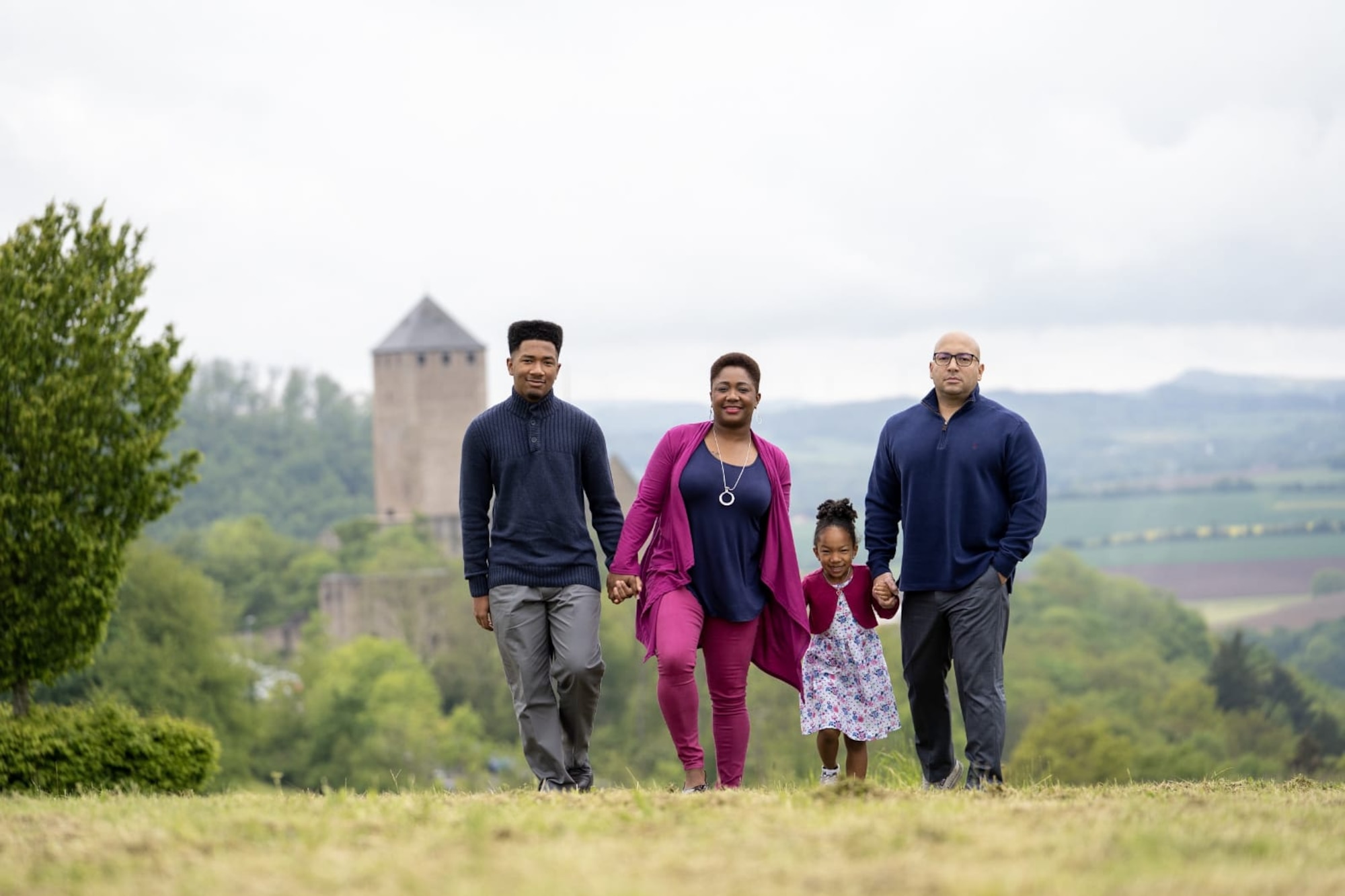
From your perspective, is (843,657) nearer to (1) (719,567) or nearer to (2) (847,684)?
(2) (847,684)

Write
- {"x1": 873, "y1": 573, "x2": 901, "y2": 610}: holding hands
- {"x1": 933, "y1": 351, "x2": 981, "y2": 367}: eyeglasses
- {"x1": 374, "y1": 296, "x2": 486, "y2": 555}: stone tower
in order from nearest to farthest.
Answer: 1. {"x1": 933, "y1": 351, "x2": 981, "y2": 367}: eyeglasses
2. {"x1": 873, "y1": 573, "x2": 901, "y2": 610}: holding hands
3. {"x1": 374, "y1": 296, "x2": 486, "y2": 555}: stone tower

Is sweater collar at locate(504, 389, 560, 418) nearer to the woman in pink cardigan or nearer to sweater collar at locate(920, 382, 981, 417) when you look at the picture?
the woman in pink cardigan

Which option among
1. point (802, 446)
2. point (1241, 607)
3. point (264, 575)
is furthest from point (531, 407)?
point (802, 446)

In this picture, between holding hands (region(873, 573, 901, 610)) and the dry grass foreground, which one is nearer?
the dry grass foreground

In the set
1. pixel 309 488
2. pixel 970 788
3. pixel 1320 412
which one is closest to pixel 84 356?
pixel 970 788

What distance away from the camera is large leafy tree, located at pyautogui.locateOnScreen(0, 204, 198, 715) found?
513 inches

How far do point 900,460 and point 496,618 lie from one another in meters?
1.94

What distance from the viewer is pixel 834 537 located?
752 cm

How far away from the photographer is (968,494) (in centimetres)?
716

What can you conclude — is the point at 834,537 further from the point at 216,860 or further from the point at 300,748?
the point at 300,748

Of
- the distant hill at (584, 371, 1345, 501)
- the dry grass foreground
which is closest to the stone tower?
the distant hill at (584, 371, 1345, 501)

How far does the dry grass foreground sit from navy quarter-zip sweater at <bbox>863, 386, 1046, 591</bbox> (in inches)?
52.4

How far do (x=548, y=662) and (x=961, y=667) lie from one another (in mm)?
1827

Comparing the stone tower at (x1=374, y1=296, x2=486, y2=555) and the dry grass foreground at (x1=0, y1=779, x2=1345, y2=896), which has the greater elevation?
the stone tower at (x1=374, y1=296, x2=486, y2=555)
